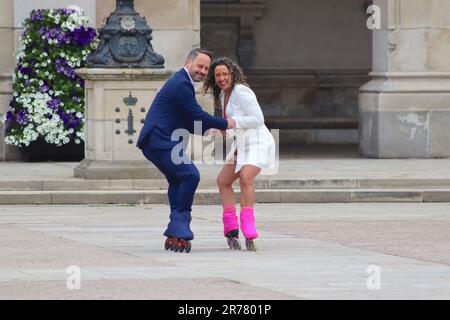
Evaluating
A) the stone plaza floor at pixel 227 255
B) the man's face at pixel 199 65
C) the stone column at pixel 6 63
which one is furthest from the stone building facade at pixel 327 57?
the man's face at pixel 199 65

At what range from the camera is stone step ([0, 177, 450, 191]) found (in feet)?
64.8

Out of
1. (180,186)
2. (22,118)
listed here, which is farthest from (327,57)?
(180,186)

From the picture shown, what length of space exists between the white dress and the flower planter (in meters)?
8.64

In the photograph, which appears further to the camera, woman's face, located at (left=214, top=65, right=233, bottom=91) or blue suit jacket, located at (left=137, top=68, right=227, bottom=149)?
woman's face, located at (left=214, top=65, right=233, bottom=91)

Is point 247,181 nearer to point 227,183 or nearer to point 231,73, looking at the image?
point 227,183

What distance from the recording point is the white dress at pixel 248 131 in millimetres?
14406

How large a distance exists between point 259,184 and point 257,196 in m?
0.44

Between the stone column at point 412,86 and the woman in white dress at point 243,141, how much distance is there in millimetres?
9503

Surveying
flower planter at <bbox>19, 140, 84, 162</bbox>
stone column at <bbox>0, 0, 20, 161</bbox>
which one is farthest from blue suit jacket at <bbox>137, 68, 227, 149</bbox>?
stone column at <bbox>0, 0, 20, 161</bbox>

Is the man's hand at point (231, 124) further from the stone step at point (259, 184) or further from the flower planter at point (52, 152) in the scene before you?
the flower planter at point (52, 152)

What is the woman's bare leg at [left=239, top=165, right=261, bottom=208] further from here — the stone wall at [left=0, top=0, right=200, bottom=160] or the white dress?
the stone wall at [left=0, top=0, right=200, bottom=160]

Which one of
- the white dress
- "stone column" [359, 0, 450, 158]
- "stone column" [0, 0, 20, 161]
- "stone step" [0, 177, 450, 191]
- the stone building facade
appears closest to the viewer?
the white dress
